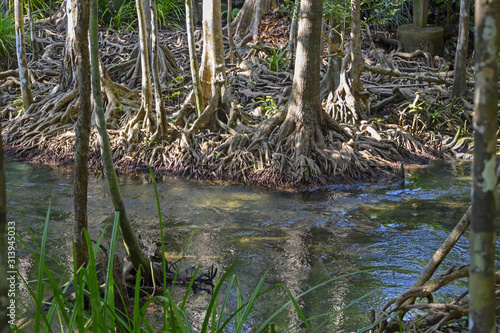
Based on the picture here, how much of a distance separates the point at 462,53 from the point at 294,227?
236 inches

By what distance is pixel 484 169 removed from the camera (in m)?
1.24

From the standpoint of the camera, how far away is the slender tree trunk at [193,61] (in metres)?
9.03

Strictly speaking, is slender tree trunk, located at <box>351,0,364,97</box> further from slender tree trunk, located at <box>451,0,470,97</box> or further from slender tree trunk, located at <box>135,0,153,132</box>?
slender tree trunk, located at <box>135,0,153,132</box>

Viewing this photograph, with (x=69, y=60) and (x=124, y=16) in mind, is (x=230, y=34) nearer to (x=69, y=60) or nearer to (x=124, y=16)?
A: (x=124, y=16)

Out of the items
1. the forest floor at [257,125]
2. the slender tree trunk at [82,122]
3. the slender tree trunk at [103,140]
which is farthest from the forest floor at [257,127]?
the slender tree trunk at [82,122]

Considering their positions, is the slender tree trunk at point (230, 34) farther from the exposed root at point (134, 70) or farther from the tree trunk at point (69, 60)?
the tree trunk at point (69, 60)

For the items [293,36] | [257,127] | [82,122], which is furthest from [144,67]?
[82,122]

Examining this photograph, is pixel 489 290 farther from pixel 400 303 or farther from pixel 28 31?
pixel 28 31

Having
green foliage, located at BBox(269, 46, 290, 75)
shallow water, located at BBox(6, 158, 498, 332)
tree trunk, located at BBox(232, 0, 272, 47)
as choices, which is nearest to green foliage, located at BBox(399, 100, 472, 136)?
shallow water, located at BBox(6, 158, 498, 332)

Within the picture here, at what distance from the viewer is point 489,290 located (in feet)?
4.11

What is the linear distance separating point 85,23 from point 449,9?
13.3m

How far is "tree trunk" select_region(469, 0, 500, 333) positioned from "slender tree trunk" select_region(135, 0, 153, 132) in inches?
307

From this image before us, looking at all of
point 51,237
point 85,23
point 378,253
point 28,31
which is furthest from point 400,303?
point 28,31

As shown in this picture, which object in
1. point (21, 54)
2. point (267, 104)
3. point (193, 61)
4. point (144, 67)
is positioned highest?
point (21, 54)
